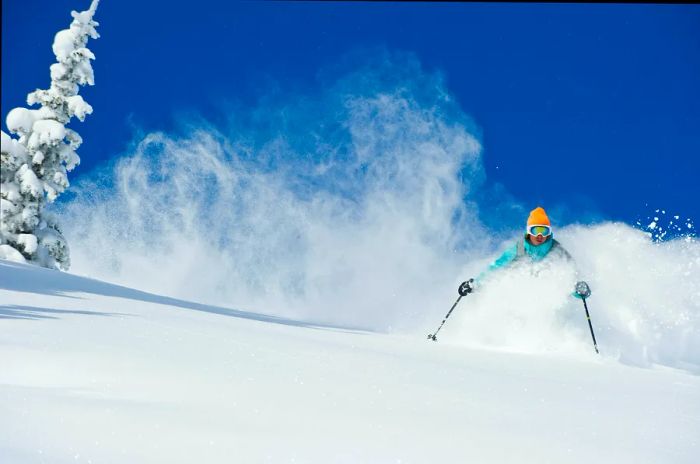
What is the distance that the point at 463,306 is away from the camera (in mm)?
11086

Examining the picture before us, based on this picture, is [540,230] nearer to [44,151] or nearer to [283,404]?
[283,404]

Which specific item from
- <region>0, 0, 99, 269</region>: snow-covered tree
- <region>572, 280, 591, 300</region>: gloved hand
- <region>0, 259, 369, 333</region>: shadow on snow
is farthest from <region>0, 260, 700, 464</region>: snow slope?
<region>0, 0, 99, 269</region>: snow-covered tree

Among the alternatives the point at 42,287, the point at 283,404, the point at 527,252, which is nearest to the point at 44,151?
the point at 42,287

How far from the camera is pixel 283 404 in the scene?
3.54 metres

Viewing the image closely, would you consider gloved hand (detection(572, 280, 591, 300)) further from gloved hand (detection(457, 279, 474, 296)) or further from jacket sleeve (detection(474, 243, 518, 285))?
gloved hand (detection(457, 279, 474, 296))

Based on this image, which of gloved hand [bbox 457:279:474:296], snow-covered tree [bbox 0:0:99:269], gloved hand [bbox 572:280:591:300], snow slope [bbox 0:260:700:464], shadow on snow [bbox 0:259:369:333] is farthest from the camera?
snow-covered tree [bbox 0:0:99:269]

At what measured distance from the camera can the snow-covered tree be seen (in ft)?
48.2

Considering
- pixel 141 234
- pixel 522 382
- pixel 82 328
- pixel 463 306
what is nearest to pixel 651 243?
pixel 463 306

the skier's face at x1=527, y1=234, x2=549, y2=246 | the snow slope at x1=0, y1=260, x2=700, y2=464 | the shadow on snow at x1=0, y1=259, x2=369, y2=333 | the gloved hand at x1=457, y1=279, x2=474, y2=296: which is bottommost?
the snow slope at x1=0, y1=260, x2=700, y2=464

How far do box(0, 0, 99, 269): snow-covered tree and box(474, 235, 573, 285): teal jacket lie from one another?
1010 centimetres

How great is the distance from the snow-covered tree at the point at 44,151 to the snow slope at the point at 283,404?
389 inches

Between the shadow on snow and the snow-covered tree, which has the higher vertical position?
the snow-covered tree

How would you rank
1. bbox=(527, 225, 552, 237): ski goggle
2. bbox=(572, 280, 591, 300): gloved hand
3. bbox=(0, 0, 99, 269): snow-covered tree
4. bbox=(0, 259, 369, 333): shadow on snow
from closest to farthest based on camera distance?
bbox=(0, 259, 369, 333): shadow on snow, bbox=(572, 280, 591, 300): gloved hand, bbox=(527, 225, 552, 237): ski goggle, bbox=(0, 0, 99, 269): snow-covered tree

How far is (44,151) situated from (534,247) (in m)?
11.1
